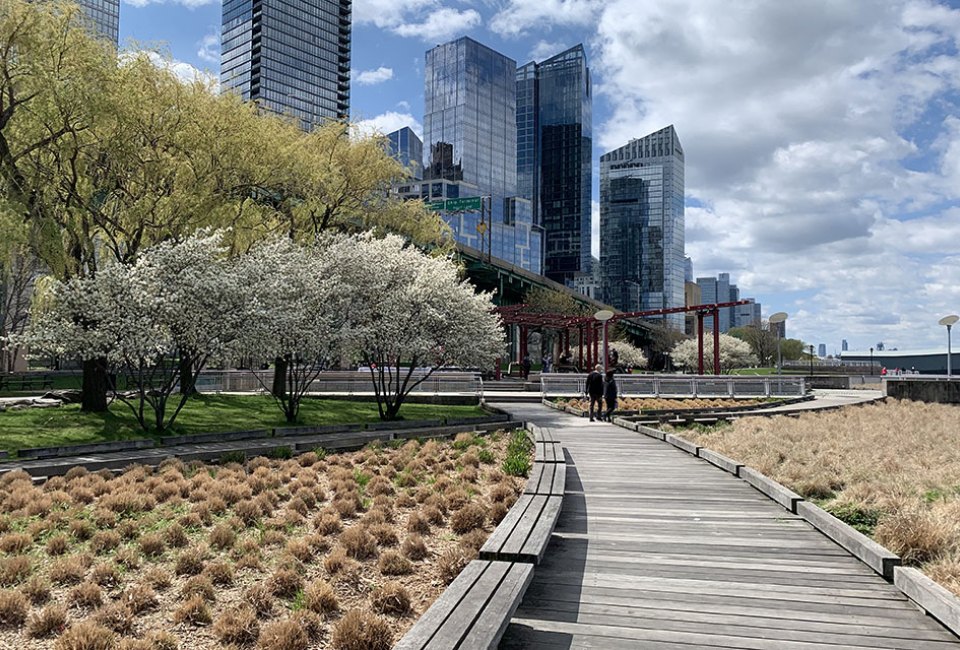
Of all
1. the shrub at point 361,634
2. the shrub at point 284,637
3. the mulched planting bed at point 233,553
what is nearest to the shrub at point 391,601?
the mulched planting bed at point 233,553

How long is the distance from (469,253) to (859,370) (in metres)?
52.9

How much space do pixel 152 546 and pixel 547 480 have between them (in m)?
4.86

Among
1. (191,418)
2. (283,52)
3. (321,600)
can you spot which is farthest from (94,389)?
(283,52)

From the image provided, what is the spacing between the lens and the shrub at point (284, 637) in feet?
15.4

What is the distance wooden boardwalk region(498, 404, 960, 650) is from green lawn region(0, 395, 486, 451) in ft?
36.3

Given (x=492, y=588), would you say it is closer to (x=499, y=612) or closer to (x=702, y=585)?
(x=499, y=612)

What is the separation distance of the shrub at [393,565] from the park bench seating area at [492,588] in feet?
3.28

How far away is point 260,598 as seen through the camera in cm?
558

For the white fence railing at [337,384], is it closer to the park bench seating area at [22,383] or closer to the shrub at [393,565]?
the park bench seating area at [22,383]

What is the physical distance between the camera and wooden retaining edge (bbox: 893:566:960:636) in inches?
179

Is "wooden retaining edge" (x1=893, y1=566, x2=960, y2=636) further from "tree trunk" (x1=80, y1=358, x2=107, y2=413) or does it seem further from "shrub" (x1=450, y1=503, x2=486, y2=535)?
"tree trunk" (x1=80, y1=358, x2=107, y2=413)

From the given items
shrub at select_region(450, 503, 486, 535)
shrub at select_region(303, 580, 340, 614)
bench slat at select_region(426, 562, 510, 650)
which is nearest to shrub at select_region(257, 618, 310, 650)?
shrub at select_region(303, 580, 340, 614)

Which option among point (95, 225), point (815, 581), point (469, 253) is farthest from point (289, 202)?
point (469, 253)

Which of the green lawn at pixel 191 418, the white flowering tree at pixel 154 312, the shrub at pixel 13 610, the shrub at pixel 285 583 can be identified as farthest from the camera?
the white flowering tree at pixel 154 312
